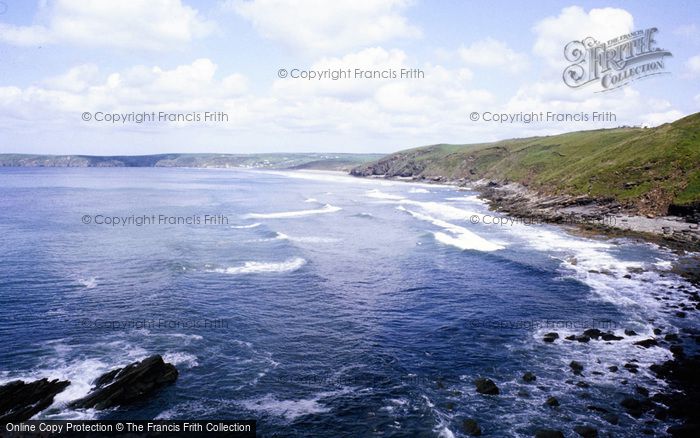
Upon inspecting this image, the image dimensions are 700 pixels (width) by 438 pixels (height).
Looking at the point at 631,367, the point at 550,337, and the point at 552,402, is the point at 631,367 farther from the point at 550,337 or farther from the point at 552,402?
the point at 552,402

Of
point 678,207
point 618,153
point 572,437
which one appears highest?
point 618,153

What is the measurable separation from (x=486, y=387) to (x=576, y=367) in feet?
24.6

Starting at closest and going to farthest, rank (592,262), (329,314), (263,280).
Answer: (329,314) → (263,280) → (592,262)

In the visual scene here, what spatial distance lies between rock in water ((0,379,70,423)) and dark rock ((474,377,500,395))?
2546 cm

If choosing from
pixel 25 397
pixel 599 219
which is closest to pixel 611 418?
pixel 25 397

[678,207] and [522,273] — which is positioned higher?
[678,207]

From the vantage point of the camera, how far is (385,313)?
4141 cm

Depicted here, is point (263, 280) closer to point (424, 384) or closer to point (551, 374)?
point (424, 384)

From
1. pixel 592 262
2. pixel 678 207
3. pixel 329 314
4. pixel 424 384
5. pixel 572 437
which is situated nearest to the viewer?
pixel 572 437

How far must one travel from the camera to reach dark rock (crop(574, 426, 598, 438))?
23453 millimetres

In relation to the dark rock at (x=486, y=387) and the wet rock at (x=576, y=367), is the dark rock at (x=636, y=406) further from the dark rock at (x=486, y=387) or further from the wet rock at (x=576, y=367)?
the dark rock at (x=486, y=387)

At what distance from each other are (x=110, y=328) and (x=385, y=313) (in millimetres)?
23180

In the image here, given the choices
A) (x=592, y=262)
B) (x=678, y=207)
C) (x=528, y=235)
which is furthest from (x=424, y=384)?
(x=678, y=207)

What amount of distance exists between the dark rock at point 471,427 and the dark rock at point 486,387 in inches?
140
